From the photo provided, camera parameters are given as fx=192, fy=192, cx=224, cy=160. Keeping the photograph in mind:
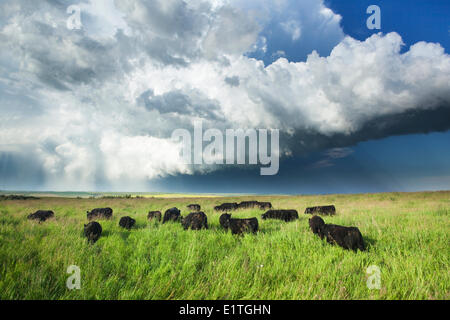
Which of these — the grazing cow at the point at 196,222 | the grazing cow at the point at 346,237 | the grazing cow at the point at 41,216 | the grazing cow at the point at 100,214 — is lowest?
the grazing cow at the point at 100,214

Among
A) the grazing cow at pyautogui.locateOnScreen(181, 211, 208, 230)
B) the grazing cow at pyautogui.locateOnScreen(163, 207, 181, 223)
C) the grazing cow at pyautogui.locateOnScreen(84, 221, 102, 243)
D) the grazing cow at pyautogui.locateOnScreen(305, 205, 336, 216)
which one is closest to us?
the grazing cow at pyautogui.locateOnScreen(84, 221, 102, 243)

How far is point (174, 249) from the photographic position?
4.93m

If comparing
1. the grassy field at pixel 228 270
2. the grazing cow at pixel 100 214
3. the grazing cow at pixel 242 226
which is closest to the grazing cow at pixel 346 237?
the grassy field at pixel 228 270

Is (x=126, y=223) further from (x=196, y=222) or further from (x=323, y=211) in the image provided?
(x=323, y=211)

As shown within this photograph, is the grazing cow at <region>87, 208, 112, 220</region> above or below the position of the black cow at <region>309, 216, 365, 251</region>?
below

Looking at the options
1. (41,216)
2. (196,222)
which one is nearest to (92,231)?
(196,222)

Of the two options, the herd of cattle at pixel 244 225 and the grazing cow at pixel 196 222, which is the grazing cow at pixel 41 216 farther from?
the grazing cow at pixel 196 222

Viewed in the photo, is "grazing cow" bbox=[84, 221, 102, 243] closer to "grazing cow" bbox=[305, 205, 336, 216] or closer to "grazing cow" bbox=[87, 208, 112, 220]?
"grazing cow" bbox=[87, 208, 112, 220]

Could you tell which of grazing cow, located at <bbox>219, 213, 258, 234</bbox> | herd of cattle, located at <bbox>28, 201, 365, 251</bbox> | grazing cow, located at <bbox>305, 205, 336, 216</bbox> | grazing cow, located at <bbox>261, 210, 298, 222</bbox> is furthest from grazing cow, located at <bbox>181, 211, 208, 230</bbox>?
grazing cow, located at <bbox>305, 205, 336, 216</bbox>

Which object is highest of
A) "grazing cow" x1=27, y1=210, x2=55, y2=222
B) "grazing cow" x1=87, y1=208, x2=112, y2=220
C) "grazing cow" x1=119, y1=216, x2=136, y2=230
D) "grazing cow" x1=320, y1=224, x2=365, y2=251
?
"grazing cow" x1=320, y1=224, x2=365, y2=251
